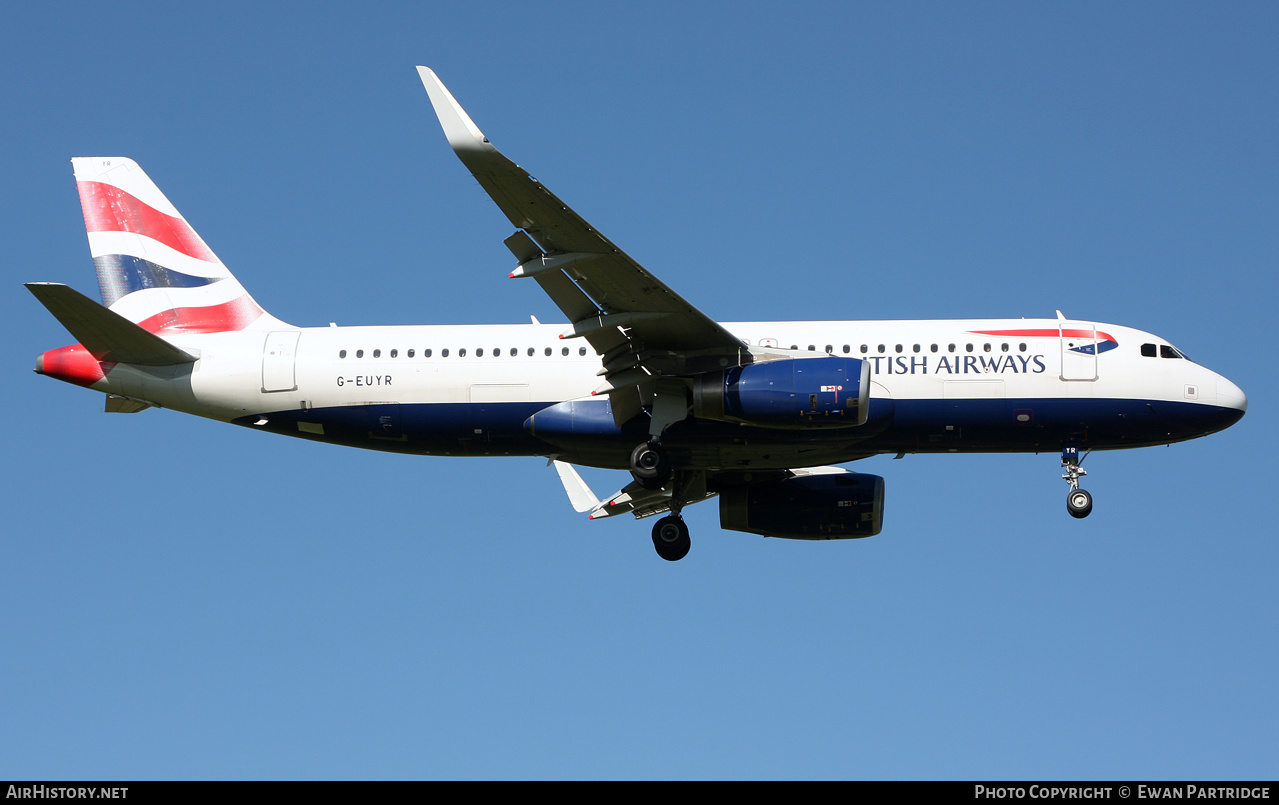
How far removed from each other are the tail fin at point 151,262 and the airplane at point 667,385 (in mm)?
387

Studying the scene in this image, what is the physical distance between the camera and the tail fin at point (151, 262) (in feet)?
111

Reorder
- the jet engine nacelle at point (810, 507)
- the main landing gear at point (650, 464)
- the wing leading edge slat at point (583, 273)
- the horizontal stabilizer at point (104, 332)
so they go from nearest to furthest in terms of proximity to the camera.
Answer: the wing leading edge slat at point (583, 273)
the horizontal stabilizer at point (104, 332)
the main landing gear at point (650, 464)
the jet engine nacelle at point (810, 507)

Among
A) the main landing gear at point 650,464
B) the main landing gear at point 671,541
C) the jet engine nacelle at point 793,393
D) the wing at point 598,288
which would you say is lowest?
the main landing gear at point 671,541

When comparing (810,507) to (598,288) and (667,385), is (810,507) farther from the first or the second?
(598,288)

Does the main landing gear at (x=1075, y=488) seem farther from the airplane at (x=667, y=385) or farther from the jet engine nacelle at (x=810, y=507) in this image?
the jet engine nacelle at (x=810, y=507)

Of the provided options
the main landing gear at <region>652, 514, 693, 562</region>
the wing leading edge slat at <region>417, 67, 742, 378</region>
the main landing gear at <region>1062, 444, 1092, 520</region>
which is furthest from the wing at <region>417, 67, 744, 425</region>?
the main landing gear at <region>1062, 444, 1092, 520</region>

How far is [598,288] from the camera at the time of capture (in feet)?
90.5

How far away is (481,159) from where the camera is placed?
23234 millimetres

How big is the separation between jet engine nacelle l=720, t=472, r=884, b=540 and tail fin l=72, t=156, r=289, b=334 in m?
12.7

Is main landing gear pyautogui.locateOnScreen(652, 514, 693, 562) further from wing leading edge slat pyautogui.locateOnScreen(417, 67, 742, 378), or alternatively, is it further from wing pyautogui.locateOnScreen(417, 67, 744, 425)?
wing leading edge slat pyautogui.locateOnScreen(417, 67, 742, 378)

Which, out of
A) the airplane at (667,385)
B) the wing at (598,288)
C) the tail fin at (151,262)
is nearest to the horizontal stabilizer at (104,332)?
the airplane at (667,385)

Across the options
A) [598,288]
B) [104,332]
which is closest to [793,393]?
[598,288]
